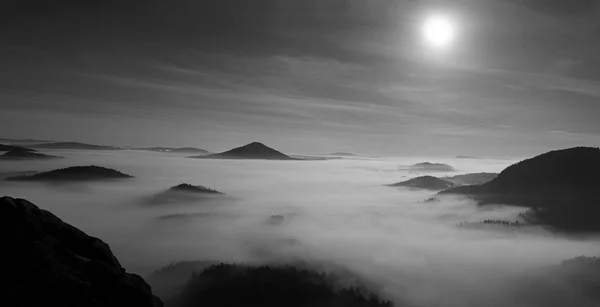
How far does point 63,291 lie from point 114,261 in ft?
31.7

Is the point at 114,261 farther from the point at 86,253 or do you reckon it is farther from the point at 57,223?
the point at 57,223

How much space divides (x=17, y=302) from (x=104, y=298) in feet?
40.7

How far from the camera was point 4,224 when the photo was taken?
5681 cm

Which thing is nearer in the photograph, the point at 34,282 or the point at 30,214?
→ the point at 34,282

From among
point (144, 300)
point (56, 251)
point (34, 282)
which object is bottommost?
point (144, 300)

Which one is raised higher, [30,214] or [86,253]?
[30,214]

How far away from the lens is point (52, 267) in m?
58.2

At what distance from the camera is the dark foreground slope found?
181ft

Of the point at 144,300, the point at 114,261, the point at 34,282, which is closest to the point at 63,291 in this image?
the point at 34,282

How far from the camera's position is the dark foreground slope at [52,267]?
181 ft

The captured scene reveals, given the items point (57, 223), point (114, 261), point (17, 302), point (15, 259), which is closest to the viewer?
point (17, 302)

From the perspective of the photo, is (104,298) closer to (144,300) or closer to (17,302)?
(144,300)

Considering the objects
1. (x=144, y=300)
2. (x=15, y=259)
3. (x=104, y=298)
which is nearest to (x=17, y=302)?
(x=15, y=259)

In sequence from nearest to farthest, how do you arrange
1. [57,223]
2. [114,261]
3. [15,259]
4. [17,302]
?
[17,302] < [15,259] < [57,223] < [114,261]
